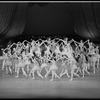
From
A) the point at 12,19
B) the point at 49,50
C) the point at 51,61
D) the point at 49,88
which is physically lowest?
the point at 49,88

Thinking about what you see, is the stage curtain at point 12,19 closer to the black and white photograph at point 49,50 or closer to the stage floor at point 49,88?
the black and white photograph at point 49,50

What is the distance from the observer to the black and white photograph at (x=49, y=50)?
3.47 m

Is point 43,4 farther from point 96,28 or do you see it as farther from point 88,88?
point 88,88

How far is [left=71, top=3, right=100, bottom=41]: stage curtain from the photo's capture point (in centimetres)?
461

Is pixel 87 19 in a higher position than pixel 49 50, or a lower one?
higher

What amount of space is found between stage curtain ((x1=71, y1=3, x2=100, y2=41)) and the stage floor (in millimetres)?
1115

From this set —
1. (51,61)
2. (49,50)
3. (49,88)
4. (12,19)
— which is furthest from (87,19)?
(49,88)

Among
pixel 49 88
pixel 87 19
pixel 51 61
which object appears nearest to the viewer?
pixel 49 88

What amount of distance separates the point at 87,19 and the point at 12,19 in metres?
1.40

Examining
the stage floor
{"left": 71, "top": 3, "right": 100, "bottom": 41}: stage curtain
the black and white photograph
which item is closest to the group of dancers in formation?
the black and white photograph

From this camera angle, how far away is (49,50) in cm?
425

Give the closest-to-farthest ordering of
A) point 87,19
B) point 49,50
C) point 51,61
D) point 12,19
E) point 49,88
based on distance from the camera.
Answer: point 49,88 → point 51,61 → point 49,50 → point 12,19 → point 87,19

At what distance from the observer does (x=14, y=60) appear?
403cm

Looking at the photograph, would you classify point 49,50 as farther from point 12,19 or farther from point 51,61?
point 12,19
